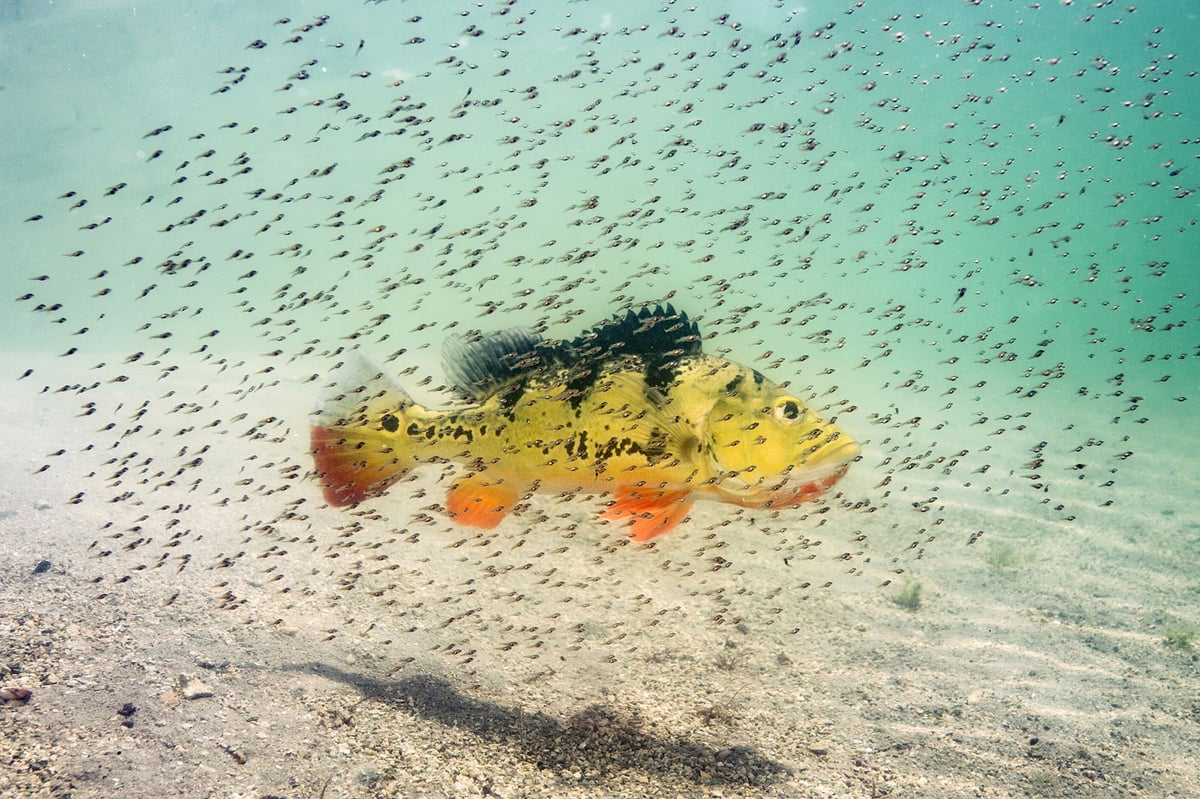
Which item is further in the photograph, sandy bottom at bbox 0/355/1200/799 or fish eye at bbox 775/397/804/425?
fish eye at bbox 775/397/804/425

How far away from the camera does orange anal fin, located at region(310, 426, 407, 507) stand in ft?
11.9

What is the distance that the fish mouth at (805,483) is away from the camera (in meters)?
3.53

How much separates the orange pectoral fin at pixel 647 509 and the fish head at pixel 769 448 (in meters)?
0.27

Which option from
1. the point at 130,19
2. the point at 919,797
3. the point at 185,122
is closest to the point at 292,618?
the point at 919,797

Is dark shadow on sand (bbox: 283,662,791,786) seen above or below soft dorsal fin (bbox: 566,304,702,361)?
below

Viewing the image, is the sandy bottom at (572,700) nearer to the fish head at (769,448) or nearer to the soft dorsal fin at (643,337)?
the fish head at (769,448)

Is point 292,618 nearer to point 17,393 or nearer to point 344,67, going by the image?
point 17,393

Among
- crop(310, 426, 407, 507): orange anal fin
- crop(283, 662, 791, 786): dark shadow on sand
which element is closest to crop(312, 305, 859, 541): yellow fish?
crop(310, 426, 407, 507): orange anal fin

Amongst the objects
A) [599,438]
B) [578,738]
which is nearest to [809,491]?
[599,438]

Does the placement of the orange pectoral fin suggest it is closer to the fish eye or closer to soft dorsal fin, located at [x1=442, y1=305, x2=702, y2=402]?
the fish eye

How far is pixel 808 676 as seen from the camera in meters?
4.61

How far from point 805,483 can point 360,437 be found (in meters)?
2.65

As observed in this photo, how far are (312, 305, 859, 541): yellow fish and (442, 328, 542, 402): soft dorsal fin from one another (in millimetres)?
19

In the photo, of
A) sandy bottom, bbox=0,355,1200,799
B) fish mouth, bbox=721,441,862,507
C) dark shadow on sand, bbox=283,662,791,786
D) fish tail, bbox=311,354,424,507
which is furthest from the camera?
fish tail, bbox=311,354,424,507
